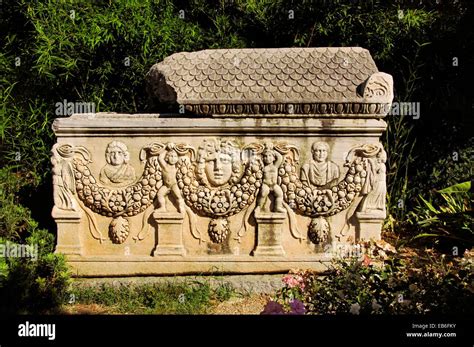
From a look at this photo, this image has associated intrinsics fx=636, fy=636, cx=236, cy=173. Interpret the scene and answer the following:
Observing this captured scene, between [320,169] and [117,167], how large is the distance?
5.13 ft

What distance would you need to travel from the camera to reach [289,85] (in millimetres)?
4824

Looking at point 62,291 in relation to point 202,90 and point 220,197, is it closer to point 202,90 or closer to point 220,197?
point 220,197

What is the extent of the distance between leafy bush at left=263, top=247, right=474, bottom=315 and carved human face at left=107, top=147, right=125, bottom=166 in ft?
5.71

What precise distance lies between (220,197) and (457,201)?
2.73 metres

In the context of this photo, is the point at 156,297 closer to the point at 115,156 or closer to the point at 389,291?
the point at 115,156

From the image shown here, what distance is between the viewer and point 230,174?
4.91m

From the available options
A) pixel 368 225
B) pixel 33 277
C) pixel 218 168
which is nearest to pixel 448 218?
pixel 368 225

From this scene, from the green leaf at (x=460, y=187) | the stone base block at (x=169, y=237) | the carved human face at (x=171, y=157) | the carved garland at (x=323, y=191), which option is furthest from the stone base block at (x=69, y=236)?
the green leaf at (x=460, y=187)

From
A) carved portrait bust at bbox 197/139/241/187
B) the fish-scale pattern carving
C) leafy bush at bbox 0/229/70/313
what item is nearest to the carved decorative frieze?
the fish-scale pattern carving

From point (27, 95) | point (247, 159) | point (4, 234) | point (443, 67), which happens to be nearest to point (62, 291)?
point (4, 234)

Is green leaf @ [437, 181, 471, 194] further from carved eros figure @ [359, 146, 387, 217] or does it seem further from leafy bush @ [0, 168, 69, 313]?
leafy bush @ [0, 168, 69, 313]

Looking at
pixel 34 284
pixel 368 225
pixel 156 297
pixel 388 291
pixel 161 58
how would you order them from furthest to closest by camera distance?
pixel 161 58
pixel 368 225
pixel 156 297
pixel 34 284
pixel 388 291

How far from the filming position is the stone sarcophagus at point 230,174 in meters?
4.84

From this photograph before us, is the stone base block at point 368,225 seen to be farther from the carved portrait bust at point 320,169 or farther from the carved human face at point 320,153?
the carved human face at point 320,153
